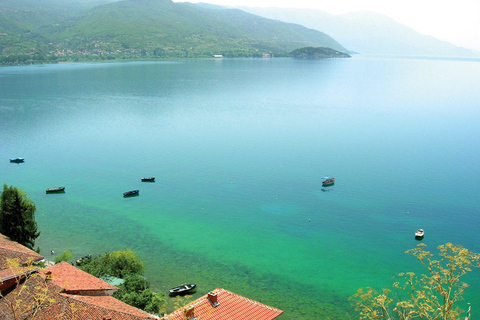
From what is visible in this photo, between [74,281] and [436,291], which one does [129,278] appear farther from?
[436,291]

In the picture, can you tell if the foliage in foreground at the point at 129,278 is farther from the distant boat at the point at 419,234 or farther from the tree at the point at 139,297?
the distant boat at the point at 419,234

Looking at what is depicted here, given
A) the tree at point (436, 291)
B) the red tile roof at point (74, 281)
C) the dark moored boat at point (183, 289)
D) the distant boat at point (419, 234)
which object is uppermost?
the tree at point (436, 291)

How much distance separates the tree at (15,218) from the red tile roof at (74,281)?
8.82 m

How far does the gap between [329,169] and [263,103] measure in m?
54.9

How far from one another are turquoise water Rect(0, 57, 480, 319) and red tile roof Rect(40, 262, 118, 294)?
6.80 m

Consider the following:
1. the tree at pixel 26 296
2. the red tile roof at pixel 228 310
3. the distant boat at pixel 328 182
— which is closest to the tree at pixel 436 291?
Result: the red tile roof at pixel 228 310

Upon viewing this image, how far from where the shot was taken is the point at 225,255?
37719 mm

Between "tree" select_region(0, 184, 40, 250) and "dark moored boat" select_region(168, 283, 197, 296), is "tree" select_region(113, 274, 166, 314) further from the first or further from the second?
"tree" select_region(0, 184, 40, 250)

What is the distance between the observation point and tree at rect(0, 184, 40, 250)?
3425 cm

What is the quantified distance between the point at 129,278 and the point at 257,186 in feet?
90.2

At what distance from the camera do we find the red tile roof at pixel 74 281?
24.3 metres

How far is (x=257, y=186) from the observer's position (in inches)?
2099

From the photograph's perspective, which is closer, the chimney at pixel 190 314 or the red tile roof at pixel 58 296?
the chimney at pixel 190 314

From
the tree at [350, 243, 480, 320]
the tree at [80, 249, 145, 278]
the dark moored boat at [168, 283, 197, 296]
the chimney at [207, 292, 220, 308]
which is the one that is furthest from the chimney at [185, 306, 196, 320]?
the tree at [80, 249, 145, 278]
